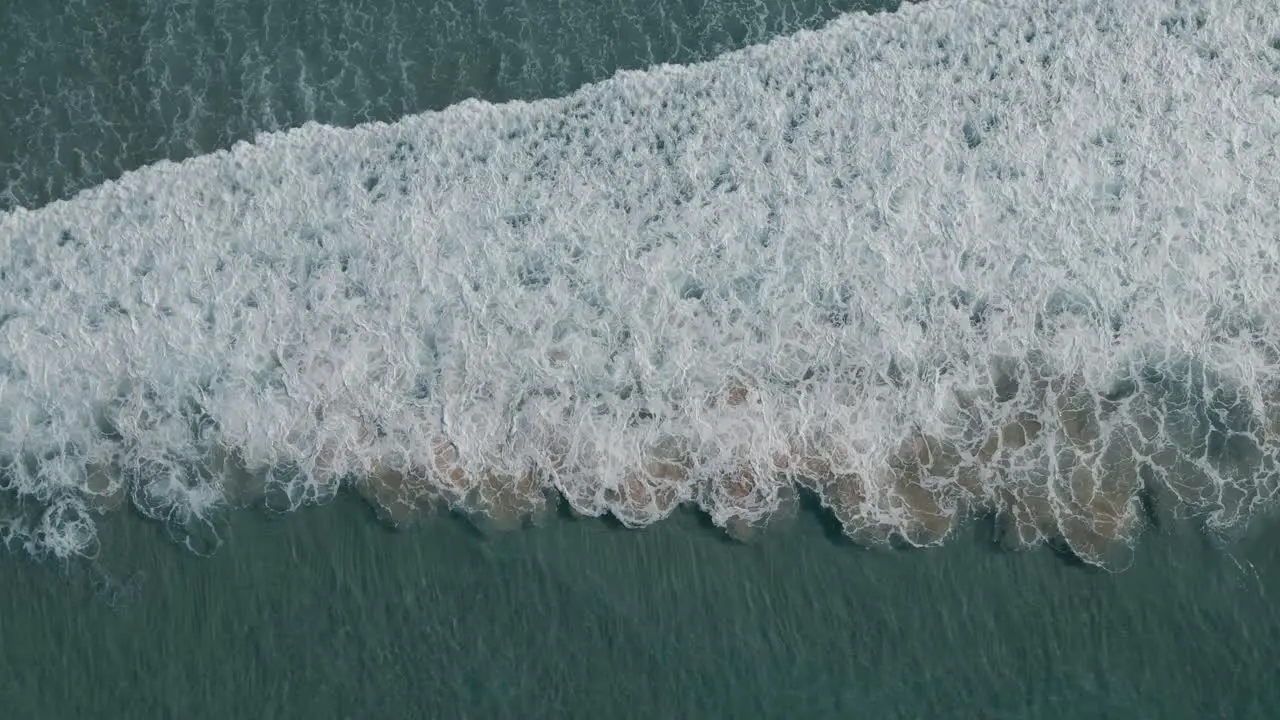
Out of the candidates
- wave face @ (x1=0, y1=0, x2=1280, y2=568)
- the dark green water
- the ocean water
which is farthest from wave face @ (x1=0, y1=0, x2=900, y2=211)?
the dark green water

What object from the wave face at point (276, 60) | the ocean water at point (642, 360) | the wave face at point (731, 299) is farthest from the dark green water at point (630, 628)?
the wave face at point (276, 60)

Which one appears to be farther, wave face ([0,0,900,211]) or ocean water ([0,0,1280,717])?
wave face ([0,0,900,211])

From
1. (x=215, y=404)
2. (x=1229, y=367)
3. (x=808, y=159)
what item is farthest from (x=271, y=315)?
(x=1229, y=367)

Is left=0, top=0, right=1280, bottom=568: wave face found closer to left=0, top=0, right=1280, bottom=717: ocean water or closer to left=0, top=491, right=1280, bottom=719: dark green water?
left=0, top=0, right=1280, bottom=717: ocean water

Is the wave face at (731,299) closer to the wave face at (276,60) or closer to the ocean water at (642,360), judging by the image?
the ocean water at (642,360)

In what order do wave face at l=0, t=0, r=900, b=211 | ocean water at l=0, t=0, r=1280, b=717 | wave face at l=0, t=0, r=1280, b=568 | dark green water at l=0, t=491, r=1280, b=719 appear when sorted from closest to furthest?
dark green water at l=0, t=491, r=1280, b=719, ocean water at l=0, t=0, r=1280, b=717, wave face at l=0, t=0, r=1280, b=568, wave face at l=0, t=0, r=900, b=211

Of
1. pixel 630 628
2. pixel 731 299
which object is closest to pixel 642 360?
pixel 731 299

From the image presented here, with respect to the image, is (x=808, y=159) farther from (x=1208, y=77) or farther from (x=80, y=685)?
(x=80, y=685)
